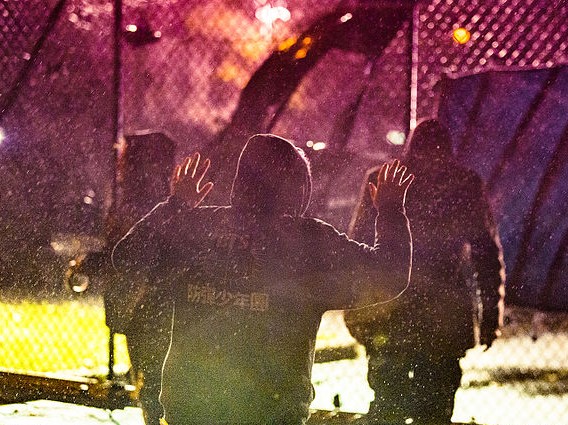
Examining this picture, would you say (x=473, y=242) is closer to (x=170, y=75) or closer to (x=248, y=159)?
(x=248, y=159)

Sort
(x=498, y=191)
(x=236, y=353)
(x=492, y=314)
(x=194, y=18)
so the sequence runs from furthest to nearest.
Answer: (x=498, y=191) → (x=194, y=18) → (x=492, y=314) → (x=236, y=353)

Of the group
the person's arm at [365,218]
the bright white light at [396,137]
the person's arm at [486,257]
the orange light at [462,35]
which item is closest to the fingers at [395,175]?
the person's arm at [365,218]

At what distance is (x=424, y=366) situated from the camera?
3.26 meters

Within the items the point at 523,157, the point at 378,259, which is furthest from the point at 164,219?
the point at 523,157

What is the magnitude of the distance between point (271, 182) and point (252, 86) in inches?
44.6

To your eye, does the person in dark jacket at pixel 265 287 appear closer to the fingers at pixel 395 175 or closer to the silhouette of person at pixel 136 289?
the fingers at pixel 395 175

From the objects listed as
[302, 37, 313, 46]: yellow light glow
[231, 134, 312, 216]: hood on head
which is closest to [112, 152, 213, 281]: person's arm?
[231, 134, 312, 216]: hood on head

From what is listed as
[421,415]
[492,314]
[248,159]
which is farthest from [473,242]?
[248,159]

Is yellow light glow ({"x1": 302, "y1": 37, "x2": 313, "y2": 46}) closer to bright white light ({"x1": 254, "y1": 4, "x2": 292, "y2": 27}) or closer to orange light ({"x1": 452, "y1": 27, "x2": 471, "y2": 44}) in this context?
bright white light ({"x1": 254, "y1": 4, "x2": 292, "y2": 27})

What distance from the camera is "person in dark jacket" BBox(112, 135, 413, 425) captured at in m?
2.39

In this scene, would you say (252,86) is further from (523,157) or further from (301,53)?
(523,157)

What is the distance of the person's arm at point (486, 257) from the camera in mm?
3113

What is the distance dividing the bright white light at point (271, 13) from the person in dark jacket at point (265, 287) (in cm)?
102

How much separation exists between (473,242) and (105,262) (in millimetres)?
2252
